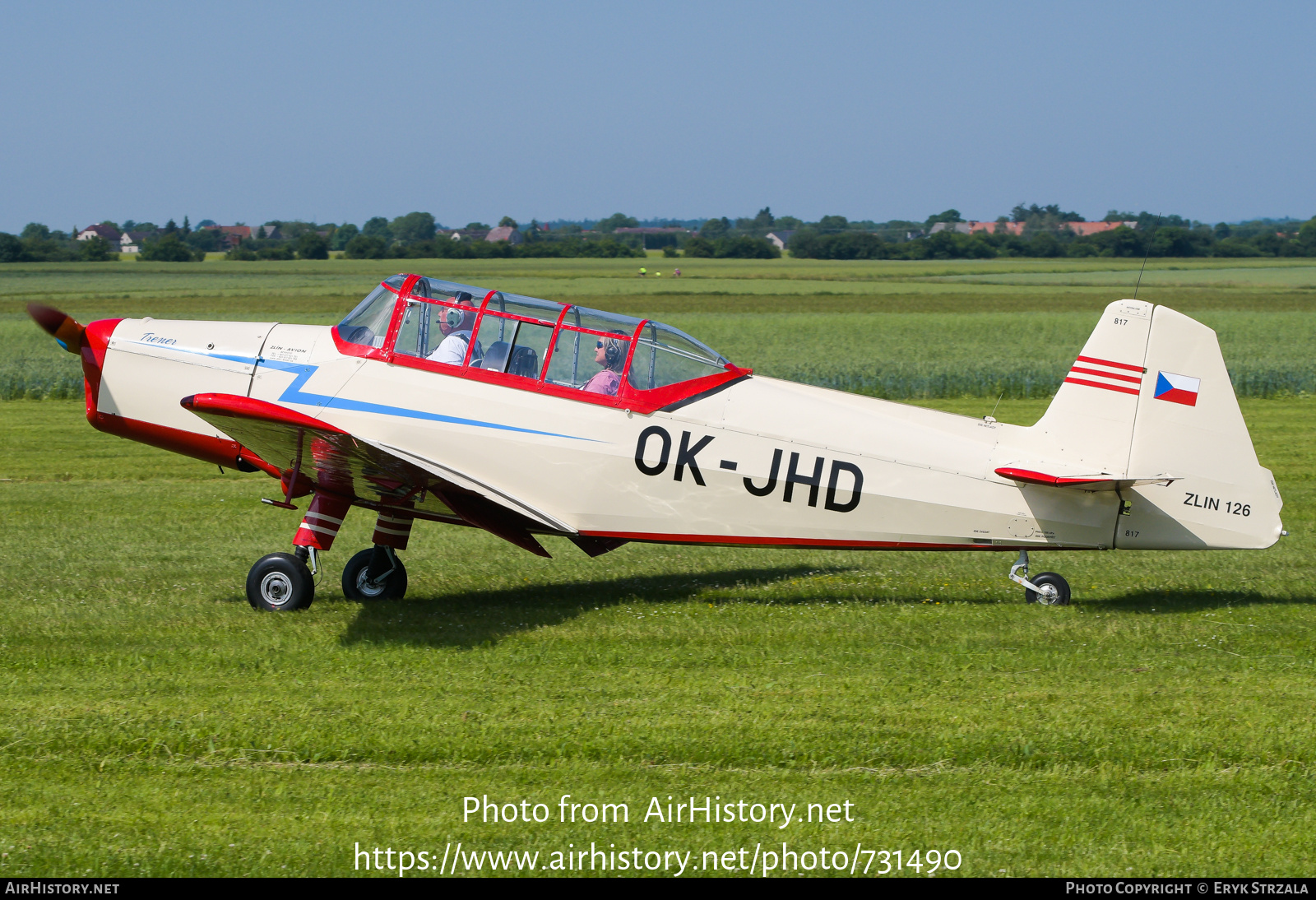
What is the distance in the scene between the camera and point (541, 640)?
7.81 metres

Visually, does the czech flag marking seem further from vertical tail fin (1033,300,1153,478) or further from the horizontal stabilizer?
the horizontal stabilizer

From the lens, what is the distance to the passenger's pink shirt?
848cm

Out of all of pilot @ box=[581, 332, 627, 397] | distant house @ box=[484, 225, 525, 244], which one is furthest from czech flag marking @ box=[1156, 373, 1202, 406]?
distant house @ box=[484, 225, 525, 244]

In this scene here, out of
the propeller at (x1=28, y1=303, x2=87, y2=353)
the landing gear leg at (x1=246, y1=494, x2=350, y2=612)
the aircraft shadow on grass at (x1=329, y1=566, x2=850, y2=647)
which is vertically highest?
the propeller at (x1=28, y1=303, x2=87, y2=353)

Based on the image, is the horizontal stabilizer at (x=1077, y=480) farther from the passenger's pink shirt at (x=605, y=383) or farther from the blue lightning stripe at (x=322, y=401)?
the blue lightning stripe at (x=322, y=401)

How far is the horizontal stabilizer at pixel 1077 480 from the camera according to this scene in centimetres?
795

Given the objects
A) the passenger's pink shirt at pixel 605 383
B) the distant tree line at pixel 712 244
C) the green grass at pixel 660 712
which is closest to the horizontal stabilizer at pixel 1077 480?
the green grass at pixel 660 712

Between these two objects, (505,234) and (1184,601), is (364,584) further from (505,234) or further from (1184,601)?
(505,234)

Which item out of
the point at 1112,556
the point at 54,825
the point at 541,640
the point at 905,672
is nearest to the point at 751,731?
the point at 905,672

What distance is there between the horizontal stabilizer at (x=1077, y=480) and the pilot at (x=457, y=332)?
12.4ft

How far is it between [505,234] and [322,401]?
461ft

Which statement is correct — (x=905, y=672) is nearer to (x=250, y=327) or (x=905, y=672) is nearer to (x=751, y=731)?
(x=751, y=731)

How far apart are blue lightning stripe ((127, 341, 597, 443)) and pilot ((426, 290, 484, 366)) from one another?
0.41m

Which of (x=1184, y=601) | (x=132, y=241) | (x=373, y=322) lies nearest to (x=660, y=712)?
(x=373, y=322)
